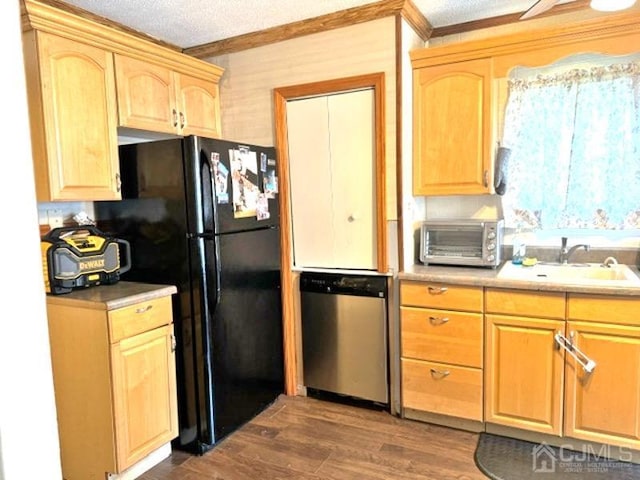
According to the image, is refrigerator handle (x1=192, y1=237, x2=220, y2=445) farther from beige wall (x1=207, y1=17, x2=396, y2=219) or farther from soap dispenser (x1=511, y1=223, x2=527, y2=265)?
soap dispenser (x1=511, y1=223, x2=527, y2=265)

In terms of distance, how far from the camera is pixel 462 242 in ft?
8.95

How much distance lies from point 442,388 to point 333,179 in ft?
4.64

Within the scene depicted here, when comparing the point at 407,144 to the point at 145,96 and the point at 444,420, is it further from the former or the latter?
the point at 444,420

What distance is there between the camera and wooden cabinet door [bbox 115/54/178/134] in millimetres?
2404

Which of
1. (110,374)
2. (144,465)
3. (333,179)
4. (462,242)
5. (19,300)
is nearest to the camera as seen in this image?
(19,300)

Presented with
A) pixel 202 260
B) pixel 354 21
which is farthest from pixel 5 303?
pixel 354 21

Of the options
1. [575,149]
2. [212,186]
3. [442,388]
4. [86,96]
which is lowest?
[442,388]

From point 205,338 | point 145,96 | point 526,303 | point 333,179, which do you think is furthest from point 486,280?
point 145,96

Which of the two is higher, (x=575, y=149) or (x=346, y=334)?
(x=575, y=149)

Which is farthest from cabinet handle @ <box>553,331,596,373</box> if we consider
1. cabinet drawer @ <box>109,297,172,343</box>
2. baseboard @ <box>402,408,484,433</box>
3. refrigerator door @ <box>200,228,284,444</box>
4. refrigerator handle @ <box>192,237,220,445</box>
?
cabinet drawer @ <box>109,297,172,343</box>

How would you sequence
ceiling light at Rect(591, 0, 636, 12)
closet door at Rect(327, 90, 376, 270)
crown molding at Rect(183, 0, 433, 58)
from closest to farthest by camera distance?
ceiling light at Rect(591, 0, 636, 12)
crown molding at Rect(183, 0, 433, 58)
closet door at Rect(327, 90, 376, 270)

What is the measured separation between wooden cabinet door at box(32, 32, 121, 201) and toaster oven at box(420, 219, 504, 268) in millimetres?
1838

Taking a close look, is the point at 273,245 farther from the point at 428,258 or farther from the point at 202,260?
the point at 428,258

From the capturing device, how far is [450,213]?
120 inches
